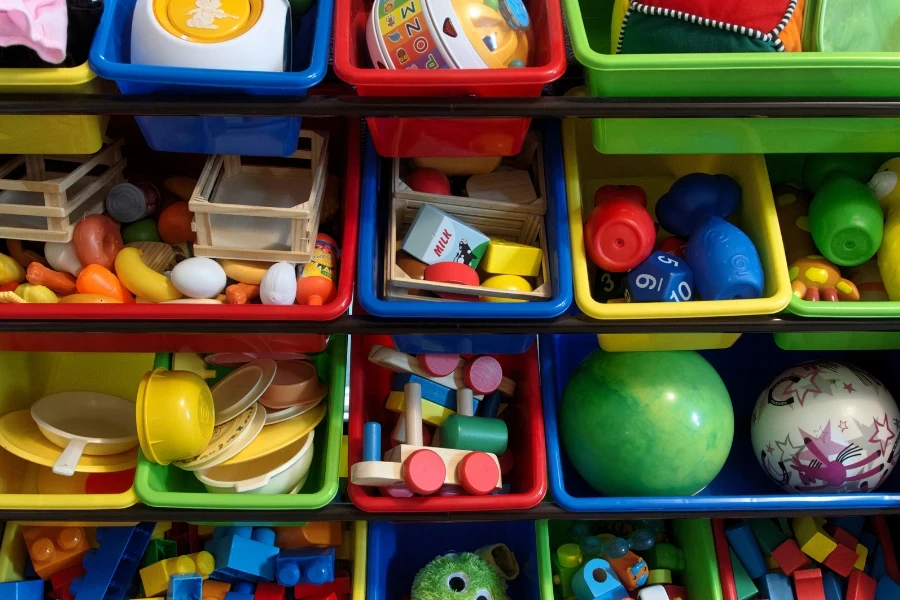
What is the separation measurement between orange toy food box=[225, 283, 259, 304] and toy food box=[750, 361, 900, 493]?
0.82 m

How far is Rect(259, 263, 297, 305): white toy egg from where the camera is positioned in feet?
3.42

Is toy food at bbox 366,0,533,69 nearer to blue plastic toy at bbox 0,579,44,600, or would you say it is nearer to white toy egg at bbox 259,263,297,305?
white toy egg at bbox 259,263,297,305

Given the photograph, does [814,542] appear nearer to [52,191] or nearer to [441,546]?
[441,546]

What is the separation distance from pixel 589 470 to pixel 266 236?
61cm

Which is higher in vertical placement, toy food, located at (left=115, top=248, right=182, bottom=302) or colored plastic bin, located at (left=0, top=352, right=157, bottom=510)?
toy food, located at (left=115, top=248, right=182, bottom=302)

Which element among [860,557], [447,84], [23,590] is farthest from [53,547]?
[860,557]

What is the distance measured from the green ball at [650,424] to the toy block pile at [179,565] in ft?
1.49

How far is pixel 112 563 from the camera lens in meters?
1.25

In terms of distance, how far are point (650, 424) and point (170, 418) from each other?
27.0 inches

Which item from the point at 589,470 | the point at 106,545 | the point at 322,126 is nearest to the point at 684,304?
the point at 589,470

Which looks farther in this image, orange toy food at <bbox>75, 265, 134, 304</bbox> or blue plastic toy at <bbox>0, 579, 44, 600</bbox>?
blue plastic toy at <bbox>0, 579, 44, 600</bbox>

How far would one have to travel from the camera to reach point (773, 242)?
1.10 m

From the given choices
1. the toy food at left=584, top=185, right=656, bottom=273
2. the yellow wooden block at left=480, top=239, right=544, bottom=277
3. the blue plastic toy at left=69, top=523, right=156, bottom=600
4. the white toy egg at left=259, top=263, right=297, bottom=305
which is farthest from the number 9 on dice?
the blue plastic toy at left=69, top=523, right=156, bottom=600

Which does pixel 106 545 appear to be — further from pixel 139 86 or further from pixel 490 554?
pixel 139 86
